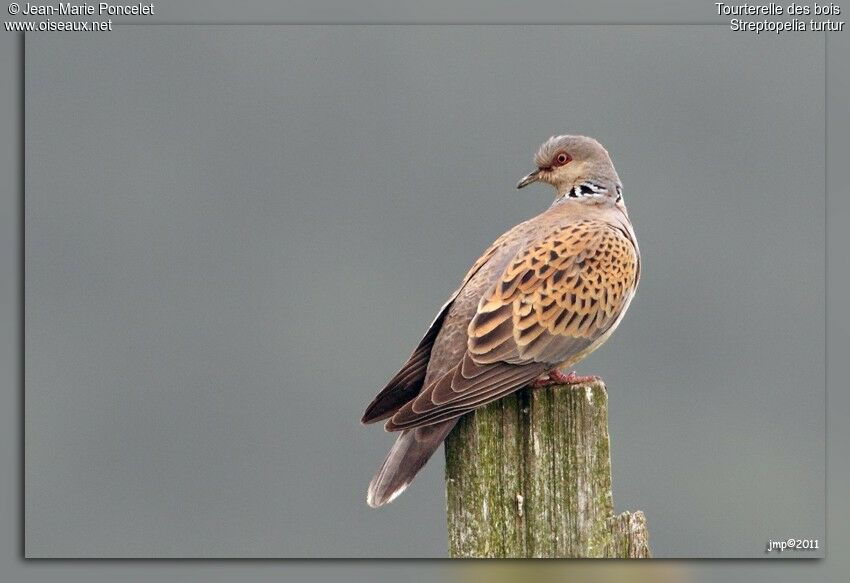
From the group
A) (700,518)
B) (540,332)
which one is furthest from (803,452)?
(540,332)

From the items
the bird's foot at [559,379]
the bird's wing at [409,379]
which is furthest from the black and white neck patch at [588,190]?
the bird's foot at [559,379]

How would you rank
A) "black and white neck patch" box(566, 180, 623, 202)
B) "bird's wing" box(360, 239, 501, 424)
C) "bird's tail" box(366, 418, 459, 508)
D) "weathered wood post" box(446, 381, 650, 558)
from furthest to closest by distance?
"black and white neck patch" box(566, 180, 623, 202), "bird's wing" box(360, 239, 501, 424), "bird's tail" box(366, 418, 459, 508), "weathered wood post" box(446, 381, 650, 558)

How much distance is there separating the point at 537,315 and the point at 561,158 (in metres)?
1.59

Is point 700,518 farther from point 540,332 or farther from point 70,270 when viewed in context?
point 70,270

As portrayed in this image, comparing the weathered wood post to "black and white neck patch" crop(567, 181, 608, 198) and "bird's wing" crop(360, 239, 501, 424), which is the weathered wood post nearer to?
"bird's wing" crop(360, 239, 501, 424)

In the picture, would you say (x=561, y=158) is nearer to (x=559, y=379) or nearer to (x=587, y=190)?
(x=587, y=190)

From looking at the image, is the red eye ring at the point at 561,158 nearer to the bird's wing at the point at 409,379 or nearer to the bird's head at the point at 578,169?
the bird's head at the point at 578,169

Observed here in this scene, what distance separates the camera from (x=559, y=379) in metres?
9.33

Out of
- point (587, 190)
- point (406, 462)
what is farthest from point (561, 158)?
point (406, 462)

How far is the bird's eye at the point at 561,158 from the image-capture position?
11.0 meters

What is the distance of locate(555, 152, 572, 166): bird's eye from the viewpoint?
10977mm

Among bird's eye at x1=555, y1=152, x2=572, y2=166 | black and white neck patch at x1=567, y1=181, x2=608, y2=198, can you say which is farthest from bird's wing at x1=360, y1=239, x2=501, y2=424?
bird's eye at x1=555, y1=152, x2=572, y2=166

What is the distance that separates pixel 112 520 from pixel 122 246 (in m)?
4.43

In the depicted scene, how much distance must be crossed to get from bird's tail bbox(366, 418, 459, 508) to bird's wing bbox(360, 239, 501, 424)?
283mm
